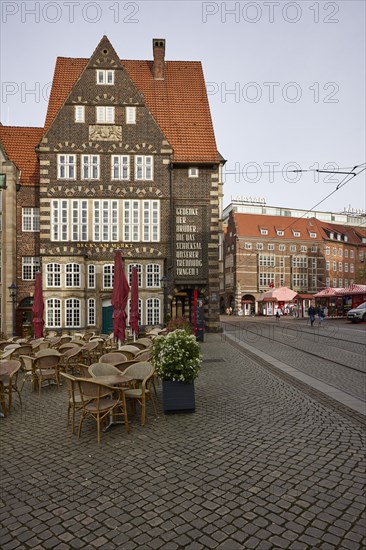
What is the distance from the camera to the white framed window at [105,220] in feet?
77.0

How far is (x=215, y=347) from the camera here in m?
17.2

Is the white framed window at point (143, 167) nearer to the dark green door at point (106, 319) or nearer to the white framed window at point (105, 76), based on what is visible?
the white framed window at point (105, 76)

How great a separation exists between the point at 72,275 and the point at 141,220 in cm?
531

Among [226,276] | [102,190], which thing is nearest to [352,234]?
[226,276]

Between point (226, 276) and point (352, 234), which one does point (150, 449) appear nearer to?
point (226, 276)

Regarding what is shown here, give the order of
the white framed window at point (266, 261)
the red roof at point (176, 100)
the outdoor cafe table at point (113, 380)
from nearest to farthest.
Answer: the outdoor cafe table at point (113, 380)
the red roof at point (176, 100)
the white framed window at point (266, 261)

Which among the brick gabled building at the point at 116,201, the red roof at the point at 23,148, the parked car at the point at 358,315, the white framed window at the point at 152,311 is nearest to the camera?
the brick gabled building at the point at 116,201

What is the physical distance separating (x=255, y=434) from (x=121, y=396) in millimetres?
2211

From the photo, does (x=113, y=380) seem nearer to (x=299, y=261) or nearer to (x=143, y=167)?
(x=143, y=167)

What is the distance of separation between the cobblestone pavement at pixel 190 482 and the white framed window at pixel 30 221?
19136 mm

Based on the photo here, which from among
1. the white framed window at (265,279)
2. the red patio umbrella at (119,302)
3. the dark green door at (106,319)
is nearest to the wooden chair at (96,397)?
the red patio umbrella at (119,302)

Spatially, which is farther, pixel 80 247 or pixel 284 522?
pixel 80 247

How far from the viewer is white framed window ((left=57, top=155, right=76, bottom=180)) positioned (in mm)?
23281

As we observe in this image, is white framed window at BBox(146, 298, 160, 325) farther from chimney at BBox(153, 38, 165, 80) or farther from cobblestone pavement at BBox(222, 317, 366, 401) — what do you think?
chimney at BBox(153, 38, 165, 80)
